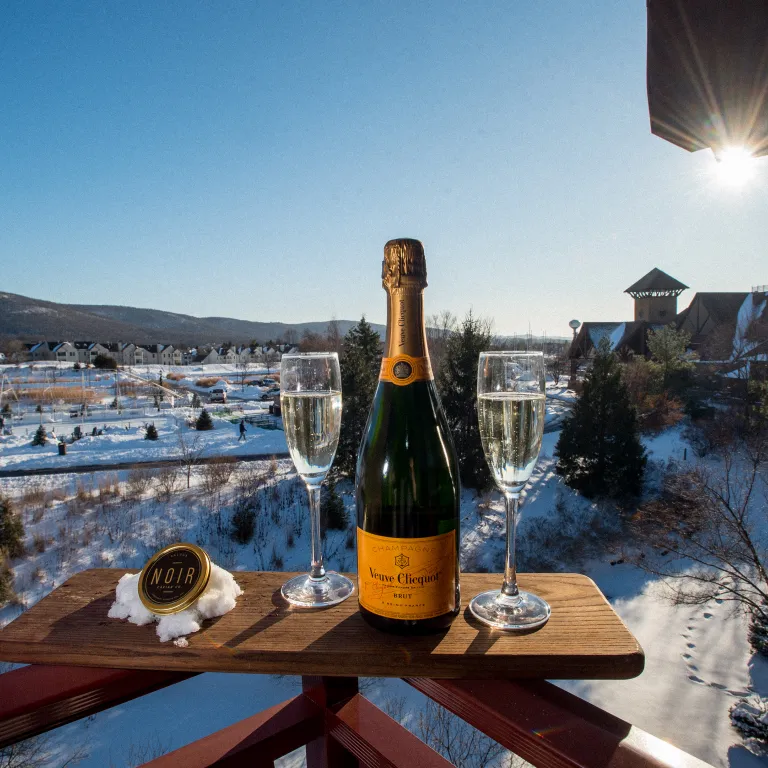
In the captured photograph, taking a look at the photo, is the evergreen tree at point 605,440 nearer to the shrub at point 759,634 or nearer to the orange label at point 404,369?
the shrub at point 759,634

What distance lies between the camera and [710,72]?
1.54 metres

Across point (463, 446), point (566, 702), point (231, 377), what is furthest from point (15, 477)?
point (231, 377)

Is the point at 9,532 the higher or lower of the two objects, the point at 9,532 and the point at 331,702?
the lower

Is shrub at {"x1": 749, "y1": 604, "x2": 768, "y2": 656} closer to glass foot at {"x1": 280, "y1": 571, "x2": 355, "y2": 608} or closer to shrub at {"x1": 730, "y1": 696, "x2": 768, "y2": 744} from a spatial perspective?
shrub at {"x1": 730, "y1": 696, "x2": 768, "y2": 744}

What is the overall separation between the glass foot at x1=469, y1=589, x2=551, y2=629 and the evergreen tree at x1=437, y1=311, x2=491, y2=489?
15.1m

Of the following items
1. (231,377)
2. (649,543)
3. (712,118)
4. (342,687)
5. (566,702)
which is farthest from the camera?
(231,377)

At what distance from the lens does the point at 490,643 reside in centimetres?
108

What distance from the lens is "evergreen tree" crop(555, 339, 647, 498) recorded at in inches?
670

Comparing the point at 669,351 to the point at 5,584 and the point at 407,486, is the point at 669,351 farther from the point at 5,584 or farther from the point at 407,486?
the point at 407,486

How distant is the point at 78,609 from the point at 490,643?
0.98 metres

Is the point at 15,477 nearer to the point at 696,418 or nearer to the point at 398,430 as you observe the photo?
the point at 398,430

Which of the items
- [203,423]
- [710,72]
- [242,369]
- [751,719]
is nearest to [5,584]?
[710,72]

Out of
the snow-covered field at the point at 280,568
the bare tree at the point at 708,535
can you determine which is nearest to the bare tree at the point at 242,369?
the snow-covered field at the point at 280,568

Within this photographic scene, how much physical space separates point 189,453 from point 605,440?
1486 cm
